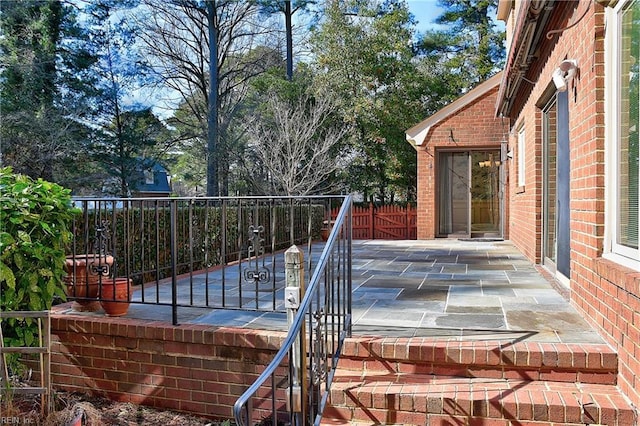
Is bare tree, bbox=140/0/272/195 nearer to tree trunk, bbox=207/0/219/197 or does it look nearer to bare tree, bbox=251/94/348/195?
tree trunk, bbox=207/0/219/197

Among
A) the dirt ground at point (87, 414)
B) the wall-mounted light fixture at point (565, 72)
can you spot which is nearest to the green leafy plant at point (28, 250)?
the dirt ground at point (87, 414)

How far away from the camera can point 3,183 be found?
360cm

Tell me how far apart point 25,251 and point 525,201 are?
607 cm

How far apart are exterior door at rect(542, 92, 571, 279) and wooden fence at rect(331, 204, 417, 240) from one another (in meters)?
9.63

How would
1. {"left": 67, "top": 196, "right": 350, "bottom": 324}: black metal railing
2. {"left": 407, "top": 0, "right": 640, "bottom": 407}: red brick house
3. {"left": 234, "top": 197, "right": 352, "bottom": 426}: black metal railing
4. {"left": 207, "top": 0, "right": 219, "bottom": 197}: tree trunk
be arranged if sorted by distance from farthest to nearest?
{"left": 207, "top": 0, "right": 219, "bottom": 197}: tree trunk, {"left": 67, "top": 196, "right": 350, "bottom": 324}: black metal railing, {"left": 407, "top": 0, "right": 640, "bottom": 407}: red brick house, {"left": 234, "top": 197, "right": 352, "bottom": 426}: black metal railing

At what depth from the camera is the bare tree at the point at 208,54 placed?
16.2 meters

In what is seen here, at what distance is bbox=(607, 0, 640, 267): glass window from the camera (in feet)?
8.76

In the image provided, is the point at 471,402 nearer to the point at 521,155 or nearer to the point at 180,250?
the point at 180,250

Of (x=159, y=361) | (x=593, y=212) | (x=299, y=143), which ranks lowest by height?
(x=159, y=361)

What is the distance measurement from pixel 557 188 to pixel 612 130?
6.96 ft

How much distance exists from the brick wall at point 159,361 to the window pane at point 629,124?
207cm

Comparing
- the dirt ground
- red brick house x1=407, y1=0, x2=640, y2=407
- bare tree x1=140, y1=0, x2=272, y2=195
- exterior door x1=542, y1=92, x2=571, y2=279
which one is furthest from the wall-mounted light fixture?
bare tree x1=140, y1=0, x2=272, y2=195

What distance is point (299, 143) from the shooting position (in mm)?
15055

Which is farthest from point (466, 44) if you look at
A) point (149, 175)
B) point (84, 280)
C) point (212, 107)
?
point (84, 280)
